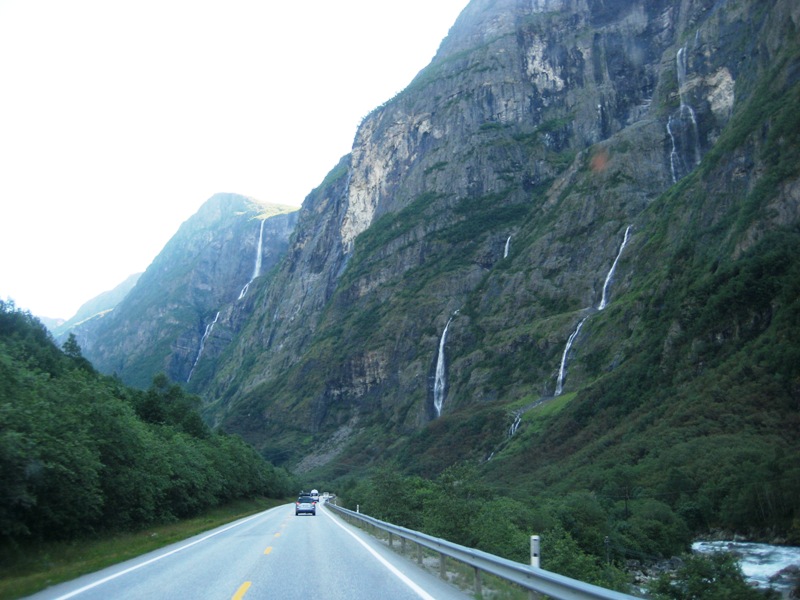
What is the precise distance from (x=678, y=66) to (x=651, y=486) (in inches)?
4547

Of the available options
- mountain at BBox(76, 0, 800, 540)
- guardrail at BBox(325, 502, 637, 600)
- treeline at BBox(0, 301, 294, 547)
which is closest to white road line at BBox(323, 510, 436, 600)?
guardrail at BBox(325, 502, 637, 600)

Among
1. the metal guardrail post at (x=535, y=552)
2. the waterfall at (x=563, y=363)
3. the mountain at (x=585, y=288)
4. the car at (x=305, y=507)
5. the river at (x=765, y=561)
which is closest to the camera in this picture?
the metal guardrail post at (x=535, y=552)

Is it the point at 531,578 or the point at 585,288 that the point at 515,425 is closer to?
the point at 585,288

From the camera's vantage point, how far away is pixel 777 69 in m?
94.9

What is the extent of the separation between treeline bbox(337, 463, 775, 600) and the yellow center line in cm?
1209

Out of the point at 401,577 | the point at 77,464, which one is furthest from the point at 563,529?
the point at 401,577

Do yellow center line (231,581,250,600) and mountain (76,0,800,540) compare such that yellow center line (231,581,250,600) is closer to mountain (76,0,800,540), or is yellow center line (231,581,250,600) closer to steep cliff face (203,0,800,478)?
mountain (76,0,800,540)

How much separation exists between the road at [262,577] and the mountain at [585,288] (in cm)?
1708

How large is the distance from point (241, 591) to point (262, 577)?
182cm

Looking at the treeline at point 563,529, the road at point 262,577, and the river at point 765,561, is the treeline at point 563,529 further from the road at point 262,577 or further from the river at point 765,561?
the road at point 262,577

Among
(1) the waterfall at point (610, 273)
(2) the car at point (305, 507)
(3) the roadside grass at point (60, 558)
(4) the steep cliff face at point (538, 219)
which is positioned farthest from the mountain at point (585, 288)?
(3) the roadside grass at point (60, 558)

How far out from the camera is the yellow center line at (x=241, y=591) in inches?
419

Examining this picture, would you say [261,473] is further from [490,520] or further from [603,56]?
[603,56]

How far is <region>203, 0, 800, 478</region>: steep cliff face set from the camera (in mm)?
96625
